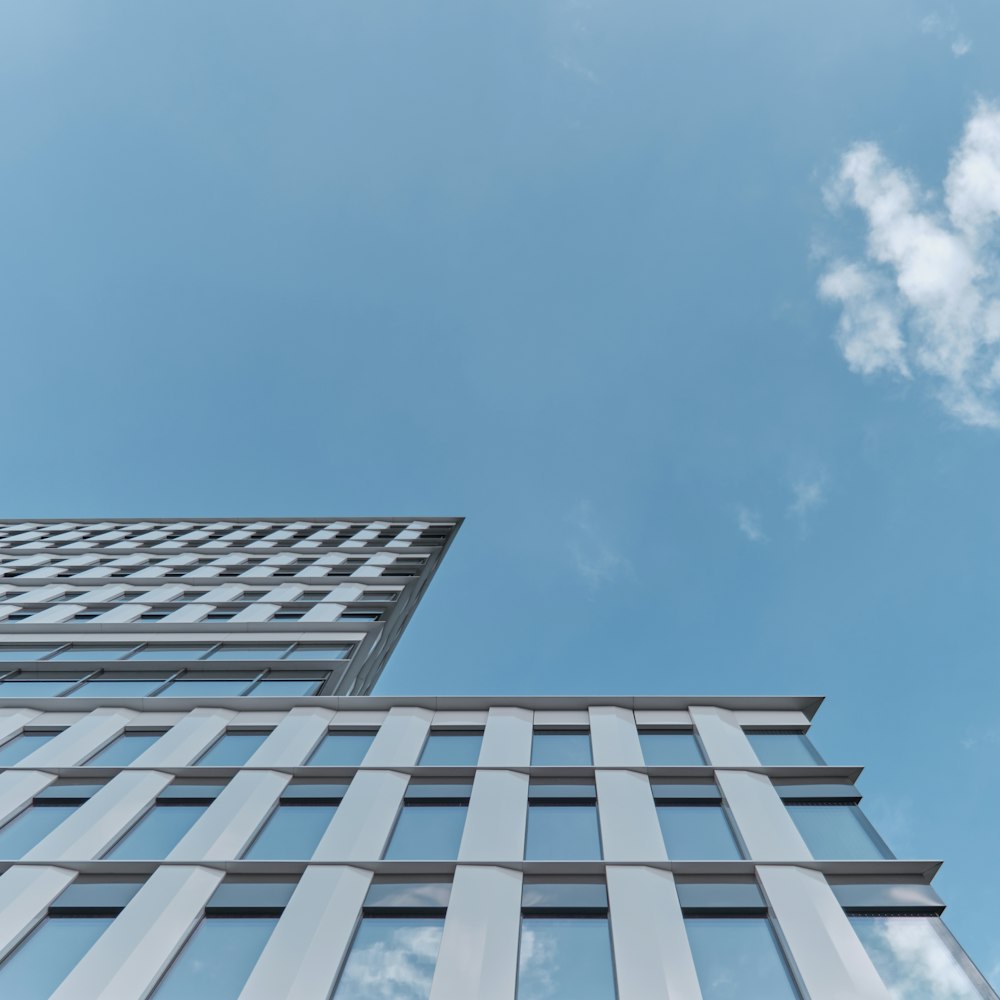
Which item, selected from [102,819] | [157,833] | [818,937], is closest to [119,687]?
[102,819]

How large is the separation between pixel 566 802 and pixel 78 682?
1509cm

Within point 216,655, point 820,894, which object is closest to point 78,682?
point 216,655

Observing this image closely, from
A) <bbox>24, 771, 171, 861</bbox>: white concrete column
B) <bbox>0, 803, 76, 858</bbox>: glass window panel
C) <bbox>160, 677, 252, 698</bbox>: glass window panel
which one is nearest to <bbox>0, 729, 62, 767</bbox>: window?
<bbox>0, 803, 76, 858</bbox>: glass window panel

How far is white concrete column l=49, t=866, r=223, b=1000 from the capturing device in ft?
Result: 33.2

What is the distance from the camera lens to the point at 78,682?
74.7 feet

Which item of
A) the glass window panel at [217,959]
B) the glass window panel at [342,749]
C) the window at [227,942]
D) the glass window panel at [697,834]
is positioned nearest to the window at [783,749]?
the glass window panel at [697,834]

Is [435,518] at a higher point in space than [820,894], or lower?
higher

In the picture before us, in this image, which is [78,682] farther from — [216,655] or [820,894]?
[820,894]

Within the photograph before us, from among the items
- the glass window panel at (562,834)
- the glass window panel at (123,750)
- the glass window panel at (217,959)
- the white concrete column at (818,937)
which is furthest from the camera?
the glass window panel at (123,750)

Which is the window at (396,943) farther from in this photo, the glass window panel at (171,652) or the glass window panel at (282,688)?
the glass window panel at (171,652)

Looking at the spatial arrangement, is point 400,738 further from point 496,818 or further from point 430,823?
point 496,818

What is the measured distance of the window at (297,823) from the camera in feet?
43.9

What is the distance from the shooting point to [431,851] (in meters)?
13.2

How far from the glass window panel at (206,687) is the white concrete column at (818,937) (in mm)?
15145
